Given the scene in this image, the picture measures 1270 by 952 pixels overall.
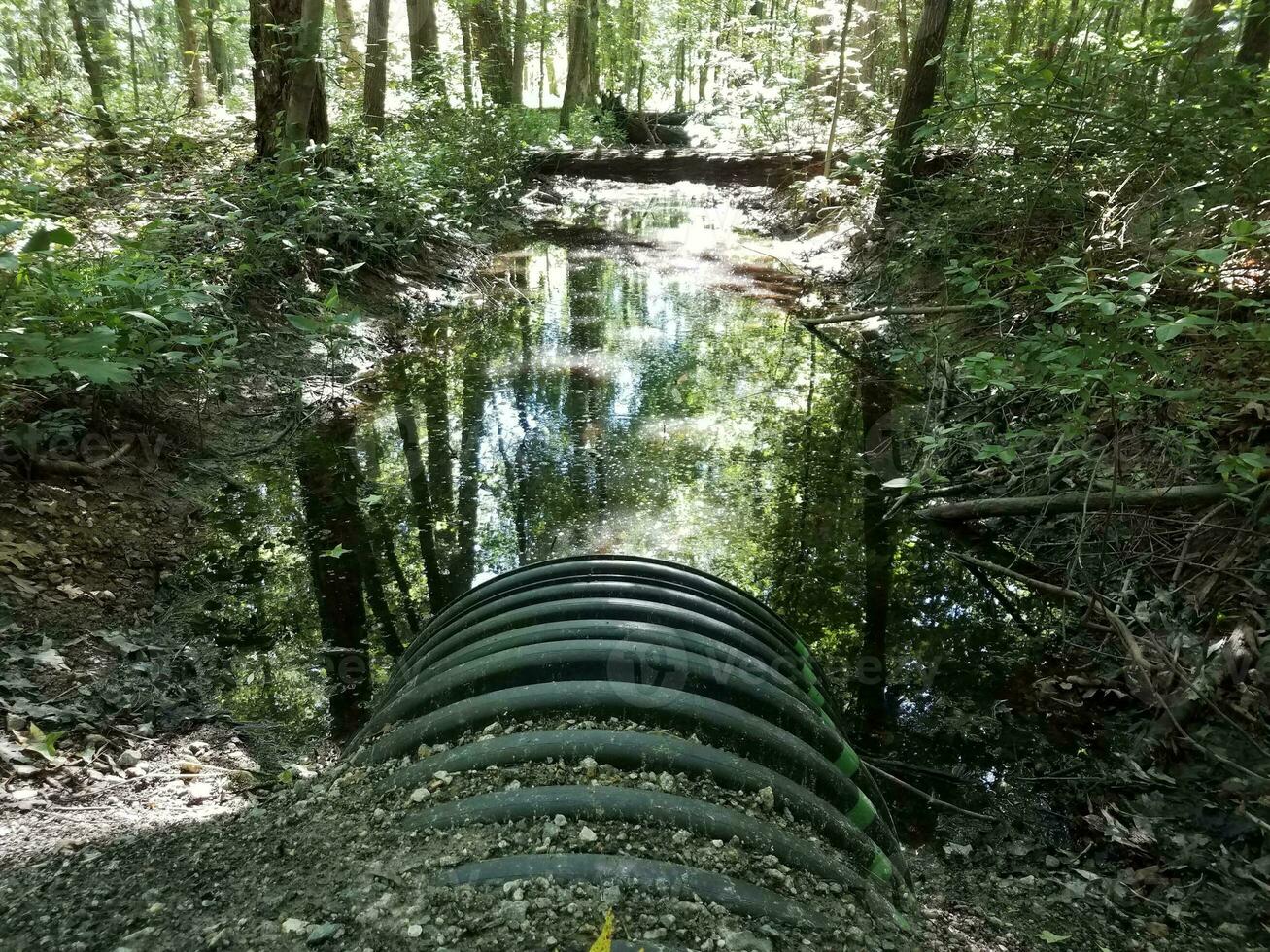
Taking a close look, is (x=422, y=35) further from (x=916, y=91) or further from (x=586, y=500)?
(x=586, y=500)

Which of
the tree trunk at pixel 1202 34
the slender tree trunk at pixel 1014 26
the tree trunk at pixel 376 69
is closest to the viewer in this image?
the tree trunk at pixel 1202 34

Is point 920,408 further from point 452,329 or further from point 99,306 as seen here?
point 99,306

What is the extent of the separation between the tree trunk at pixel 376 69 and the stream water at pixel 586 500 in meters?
5.52

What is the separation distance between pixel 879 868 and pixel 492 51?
1877 centimetres

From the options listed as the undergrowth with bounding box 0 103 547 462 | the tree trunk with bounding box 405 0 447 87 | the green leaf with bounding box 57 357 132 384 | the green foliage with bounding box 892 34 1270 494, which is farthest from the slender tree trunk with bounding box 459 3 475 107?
the green leaf with bounding box 57 357 132 384

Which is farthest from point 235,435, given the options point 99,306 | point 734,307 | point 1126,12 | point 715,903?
point 1126,12

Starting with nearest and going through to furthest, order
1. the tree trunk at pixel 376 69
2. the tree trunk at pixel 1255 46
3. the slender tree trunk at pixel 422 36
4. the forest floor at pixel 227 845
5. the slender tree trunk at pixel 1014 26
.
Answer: the forest floor at pixel 227 845 < the tree trunk at pixel 1255 46 < the slender tree trunk at pixel 1014 26 < the tree trunk at pixel 376 69 < the slender tree trunk at pixel 422 36

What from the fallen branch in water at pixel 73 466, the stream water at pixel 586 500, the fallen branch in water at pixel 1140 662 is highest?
the fallen branch in water at pixel 73 466

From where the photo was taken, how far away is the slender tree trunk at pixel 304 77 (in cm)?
741

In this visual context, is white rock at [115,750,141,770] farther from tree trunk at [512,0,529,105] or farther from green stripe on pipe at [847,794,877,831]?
tree trunk at [512,0,529,105]

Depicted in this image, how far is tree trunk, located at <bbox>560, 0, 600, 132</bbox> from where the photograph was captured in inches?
792

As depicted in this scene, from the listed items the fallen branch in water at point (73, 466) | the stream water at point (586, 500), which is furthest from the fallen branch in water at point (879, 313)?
the fallen branch in water at point (73, 466)

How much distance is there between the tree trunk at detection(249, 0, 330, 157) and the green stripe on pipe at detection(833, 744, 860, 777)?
25.8ft

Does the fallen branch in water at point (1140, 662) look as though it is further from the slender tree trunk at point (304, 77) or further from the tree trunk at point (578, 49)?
the tree trunk at point (578, 49)
